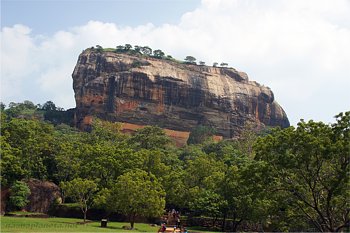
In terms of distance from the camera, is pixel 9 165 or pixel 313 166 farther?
pixel 9 165

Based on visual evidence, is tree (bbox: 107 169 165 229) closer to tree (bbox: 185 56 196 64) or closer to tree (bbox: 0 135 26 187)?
tree (bbox: 0 135 26 187)

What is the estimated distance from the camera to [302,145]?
2102 cm

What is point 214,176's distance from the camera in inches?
1510

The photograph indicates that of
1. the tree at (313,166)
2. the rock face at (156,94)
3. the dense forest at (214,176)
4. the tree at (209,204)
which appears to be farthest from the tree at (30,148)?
the rock face at (156,94)

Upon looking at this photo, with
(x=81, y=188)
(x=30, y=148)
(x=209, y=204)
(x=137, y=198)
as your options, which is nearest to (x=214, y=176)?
(x=209, y=204)

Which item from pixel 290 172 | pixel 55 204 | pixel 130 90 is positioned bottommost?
pixel 55 204

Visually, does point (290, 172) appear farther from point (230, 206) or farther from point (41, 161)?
point (41, 161)

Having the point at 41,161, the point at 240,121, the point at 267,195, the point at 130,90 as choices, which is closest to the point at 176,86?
the point at 130,90

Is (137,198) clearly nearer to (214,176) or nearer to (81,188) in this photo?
(81,188)

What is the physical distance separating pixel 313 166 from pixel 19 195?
2743 cm

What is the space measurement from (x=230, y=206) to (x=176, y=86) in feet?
210

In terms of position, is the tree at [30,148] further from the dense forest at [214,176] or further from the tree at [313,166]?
the tree at [313,166]

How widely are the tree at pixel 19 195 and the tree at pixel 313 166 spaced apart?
24.0 meters

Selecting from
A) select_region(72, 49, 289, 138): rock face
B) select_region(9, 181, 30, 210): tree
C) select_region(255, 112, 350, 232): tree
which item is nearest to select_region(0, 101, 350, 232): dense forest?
select_region(255, 112, 350, 232): tree
